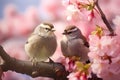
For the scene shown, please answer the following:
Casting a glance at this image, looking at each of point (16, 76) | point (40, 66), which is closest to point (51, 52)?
point (40, 66)

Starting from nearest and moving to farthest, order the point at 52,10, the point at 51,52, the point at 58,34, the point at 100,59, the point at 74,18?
the point at 100,59 → the point at 74,18 → the point at 51,52 → the point at 58,34 → the point at 52,10

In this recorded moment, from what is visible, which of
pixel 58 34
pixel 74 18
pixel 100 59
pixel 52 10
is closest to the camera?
pixel 100 59

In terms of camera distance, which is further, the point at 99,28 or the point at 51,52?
the point at 51,52

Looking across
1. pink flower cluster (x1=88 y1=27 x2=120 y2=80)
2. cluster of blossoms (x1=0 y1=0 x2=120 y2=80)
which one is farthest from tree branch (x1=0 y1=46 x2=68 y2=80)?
pink flower cluster (x1=88 y1=27 x2=120 y2=80)

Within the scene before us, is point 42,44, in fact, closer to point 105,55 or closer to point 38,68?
point 38,68

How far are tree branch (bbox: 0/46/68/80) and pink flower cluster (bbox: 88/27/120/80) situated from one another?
13 centimetres

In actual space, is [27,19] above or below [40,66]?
above

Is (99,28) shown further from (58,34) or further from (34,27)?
(34,27)

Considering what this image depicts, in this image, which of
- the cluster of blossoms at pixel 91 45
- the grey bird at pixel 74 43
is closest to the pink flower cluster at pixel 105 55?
the cluster of blossoms at pixel 91 45

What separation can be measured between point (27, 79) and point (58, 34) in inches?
6.3

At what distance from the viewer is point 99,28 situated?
72 centimetres

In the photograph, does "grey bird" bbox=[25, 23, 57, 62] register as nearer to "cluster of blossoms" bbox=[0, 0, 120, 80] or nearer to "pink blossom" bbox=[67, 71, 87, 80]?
"cluster of blossoms" bbox=[0, 0, 120, 80]

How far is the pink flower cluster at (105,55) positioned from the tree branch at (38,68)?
133mm

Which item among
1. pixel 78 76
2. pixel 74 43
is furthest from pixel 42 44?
pixel 78 76
